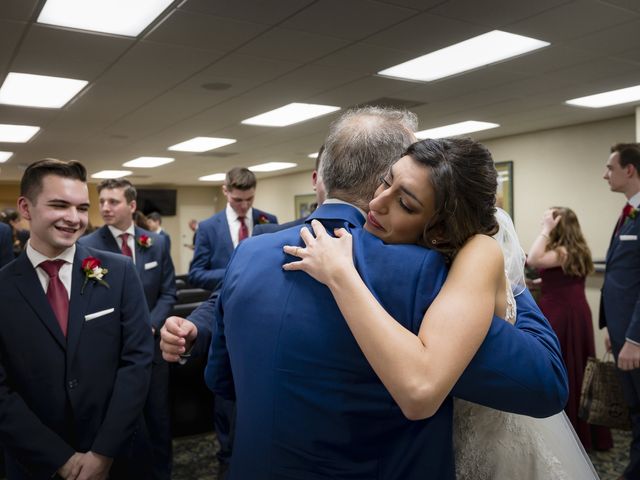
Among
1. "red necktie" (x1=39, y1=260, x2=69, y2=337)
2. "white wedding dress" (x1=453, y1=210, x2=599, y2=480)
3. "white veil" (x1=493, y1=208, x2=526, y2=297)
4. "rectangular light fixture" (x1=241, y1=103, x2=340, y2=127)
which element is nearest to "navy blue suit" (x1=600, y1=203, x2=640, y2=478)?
"white veil" (x1=493, y1=208, x2=526, y2=297)

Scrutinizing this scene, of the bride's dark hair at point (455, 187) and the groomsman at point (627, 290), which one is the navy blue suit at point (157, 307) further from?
the groomsman at point (627, 290)

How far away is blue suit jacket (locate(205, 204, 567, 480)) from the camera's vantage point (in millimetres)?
950

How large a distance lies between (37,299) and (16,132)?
21.8 ft

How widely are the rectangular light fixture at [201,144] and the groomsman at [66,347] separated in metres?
6.22

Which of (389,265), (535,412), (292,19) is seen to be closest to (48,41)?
(292,19)

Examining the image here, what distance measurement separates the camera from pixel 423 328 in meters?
0.90

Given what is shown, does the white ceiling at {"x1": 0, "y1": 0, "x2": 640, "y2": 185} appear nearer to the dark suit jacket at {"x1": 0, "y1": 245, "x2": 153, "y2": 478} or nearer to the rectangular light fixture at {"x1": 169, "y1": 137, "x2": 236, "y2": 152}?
the rectangular light fixture at {"x1": 169, "y1": 137, "x2": 236, "y2": 152}

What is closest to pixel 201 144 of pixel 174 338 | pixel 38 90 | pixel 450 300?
pixel 38 90

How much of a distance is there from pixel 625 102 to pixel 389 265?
6237 millimetres

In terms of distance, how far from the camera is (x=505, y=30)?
369cm

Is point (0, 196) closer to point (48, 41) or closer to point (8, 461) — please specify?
point (48, 41)

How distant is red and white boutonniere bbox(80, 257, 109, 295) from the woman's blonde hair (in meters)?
3.18

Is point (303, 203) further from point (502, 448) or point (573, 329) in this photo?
point (502, 448)

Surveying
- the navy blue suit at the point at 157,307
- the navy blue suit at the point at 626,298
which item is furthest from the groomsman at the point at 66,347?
the navy blue suit at the point at 626,298
